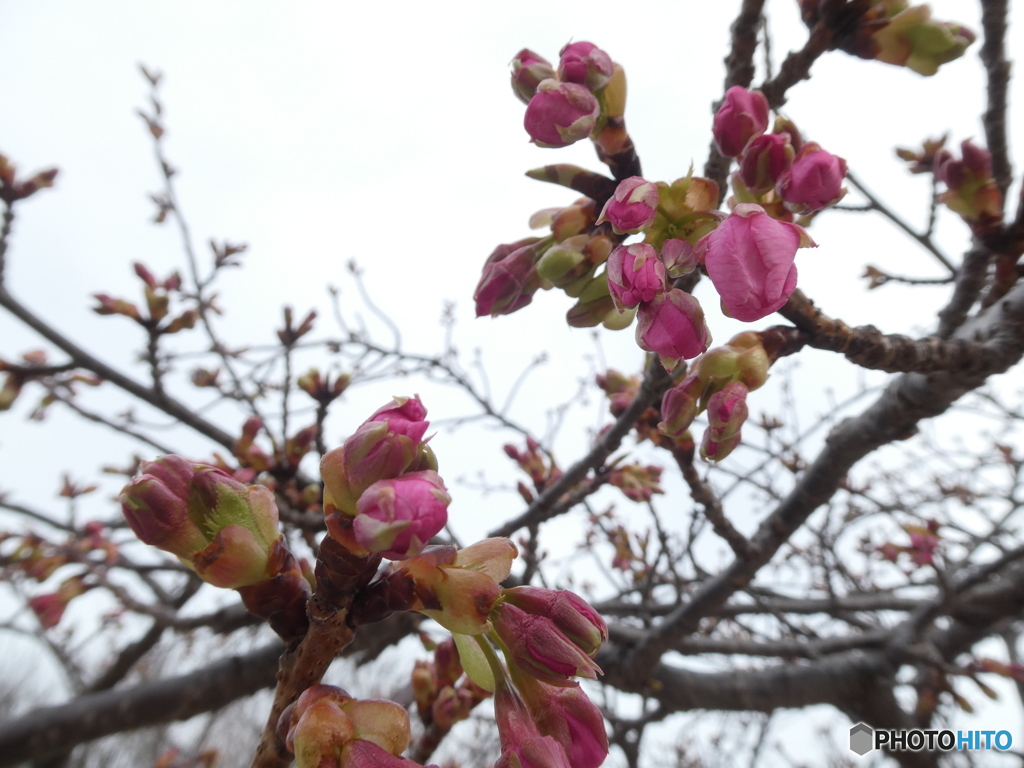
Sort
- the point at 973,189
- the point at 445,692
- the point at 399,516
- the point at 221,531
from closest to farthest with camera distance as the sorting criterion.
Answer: the point at 399,516
the point at 221,531
the point at 973,189
the point at 445,692

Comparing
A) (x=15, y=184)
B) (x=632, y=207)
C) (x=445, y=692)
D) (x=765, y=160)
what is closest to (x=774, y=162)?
(x=765, y=160)

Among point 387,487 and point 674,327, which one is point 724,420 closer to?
point 674,327

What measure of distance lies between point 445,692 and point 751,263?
113 centimetres

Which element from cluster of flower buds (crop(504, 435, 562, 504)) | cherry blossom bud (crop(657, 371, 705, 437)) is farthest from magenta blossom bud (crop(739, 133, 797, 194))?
cluster of flower buds (crop(504, 435, 562, 504))

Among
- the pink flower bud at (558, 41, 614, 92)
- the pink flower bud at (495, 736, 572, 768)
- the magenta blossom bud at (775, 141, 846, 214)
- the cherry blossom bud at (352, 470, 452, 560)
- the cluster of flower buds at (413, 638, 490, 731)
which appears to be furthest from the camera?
the cluster of flower buds at (413, 638, 490, 731)

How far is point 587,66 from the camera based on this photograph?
778mm

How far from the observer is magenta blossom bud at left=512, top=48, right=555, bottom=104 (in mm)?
832

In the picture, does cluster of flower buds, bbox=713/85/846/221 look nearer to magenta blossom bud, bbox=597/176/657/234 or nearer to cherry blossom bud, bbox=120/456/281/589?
magenta blossom bud, bbox=597/176/657/234

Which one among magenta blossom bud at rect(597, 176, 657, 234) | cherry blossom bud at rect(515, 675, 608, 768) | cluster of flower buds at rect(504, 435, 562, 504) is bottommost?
cherry blossom bud at rect(515, 675, 608, 768)

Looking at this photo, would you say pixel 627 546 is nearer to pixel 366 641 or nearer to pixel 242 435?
pixel 366 641

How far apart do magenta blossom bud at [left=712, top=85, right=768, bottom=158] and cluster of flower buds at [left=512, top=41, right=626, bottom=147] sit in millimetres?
144

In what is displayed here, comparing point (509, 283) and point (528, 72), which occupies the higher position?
point (528, 72)

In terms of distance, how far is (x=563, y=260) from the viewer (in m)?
0.78

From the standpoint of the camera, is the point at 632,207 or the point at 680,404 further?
the point at 680,404
